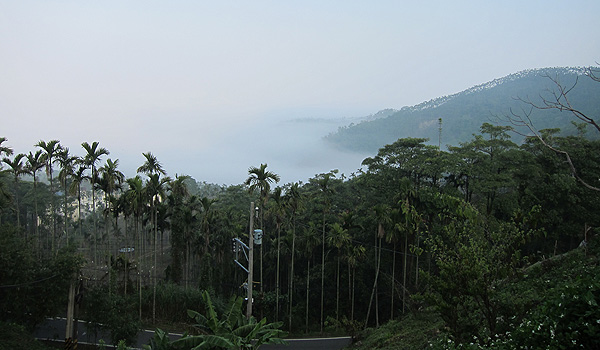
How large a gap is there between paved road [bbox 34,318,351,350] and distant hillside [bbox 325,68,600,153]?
10356 cm

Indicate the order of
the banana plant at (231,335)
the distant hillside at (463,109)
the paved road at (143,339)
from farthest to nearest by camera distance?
1. the distant hillside at (463,109)
2. the paved road at (143,339)
3. the banana plant at (231,335)

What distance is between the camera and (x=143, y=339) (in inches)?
985

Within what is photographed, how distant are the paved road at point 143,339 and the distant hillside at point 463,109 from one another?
340 feet

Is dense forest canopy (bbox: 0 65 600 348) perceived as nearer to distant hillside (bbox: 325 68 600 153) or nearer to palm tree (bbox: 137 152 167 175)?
palm tree (bbox: 137 152 167 175)

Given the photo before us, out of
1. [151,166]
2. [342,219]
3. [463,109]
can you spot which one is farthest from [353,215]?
[463,109]

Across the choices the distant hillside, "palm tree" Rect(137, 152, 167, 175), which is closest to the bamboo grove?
"palm tree" Rect(137, 152, 167, 175)

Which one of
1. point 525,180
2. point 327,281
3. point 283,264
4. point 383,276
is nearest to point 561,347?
point 525,180

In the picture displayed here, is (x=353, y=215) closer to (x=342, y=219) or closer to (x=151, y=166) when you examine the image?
(x=342, y=219)

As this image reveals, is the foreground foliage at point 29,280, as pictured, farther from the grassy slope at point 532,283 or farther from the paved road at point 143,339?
the grassy slope at point 532,283

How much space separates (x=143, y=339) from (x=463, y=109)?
16230 centimetres

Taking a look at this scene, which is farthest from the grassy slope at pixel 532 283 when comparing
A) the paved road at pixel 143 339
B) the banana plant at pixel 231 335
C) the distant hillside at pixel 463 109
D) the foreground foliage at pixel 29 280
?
the distant hillside at pixel 463 109

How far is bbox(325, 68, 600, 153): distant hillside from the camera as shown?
434 ft

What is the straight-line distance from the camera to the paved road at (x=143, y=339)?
23875 millimetres

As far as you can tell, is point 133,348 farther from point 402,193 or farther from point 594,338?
point 594,338
